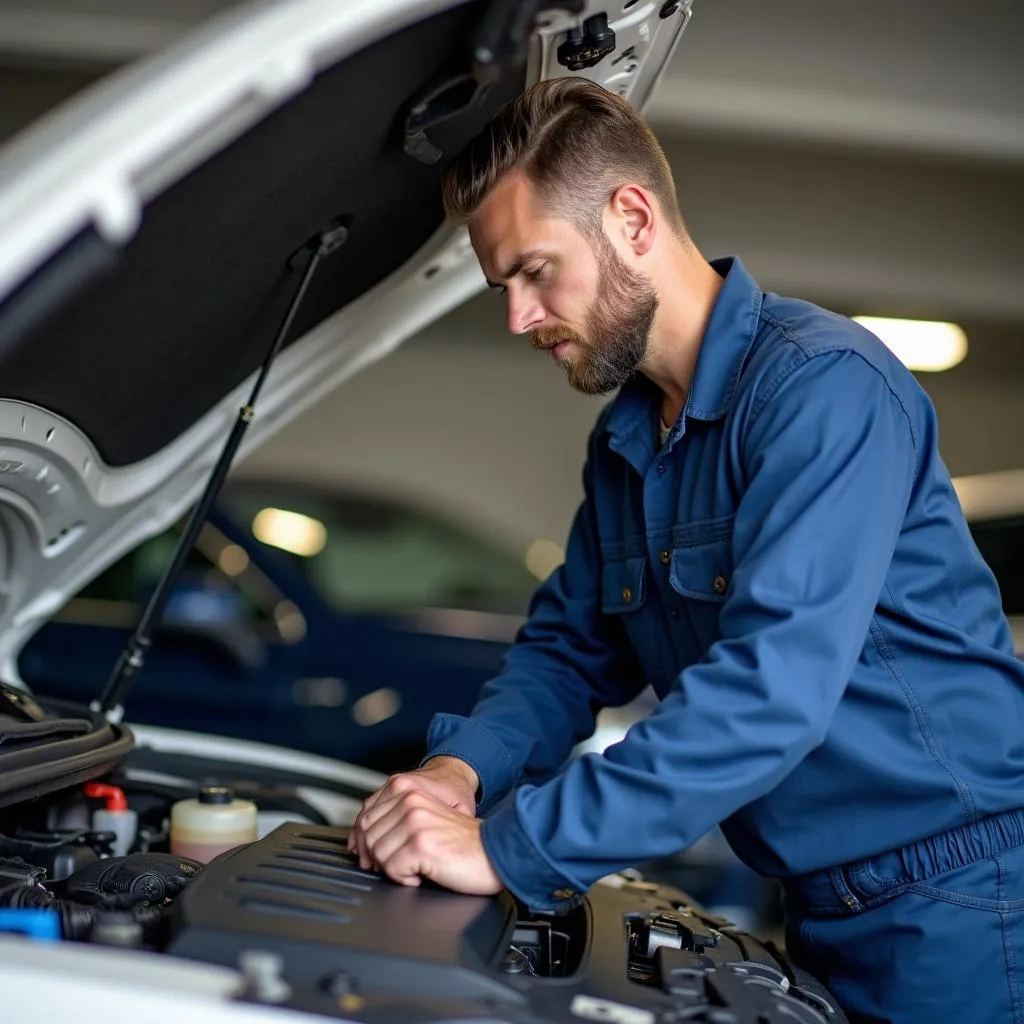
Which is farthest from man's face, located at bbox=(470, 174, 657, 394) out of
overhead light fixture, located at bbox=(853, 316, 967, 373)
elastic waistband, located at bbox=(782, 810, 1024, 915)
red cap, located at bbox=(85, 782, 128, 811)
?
overhead light fixture, located at bbox=(853, 316, 967, 373)

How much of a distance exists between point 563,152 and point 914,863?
0.88 metres

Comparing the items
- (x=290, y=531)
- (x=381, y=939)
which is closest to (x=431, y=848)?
(x=381, y=939)

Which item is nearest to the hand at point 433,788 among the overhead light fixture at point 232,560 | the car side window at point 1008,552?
the overhead light fixture at point 232,560

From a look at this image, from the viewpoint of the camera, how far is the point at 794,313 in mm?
1477

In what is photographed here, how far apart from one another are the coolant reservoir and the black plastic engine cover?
281mm

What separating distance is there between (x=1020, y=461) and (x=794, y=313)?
7047mm

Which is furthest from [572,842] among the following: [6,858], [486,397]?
[486,397]

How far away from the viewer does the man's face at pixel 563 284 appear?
144 cm

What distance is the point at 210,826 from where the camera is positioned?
1.71 m

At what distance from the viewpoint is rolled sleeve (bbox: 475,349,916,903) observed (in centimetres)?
118

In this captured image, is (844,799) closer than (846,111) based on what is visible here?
Yes

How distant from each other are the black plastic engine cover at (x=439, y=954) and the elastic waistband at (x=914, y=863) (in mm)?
110

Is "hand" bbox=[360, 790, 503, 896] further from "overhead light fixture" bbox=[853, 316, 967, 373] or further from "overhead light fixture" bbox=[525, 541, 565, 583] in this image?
"overhead light fixture" bbox=[853, 316, 967, 373]

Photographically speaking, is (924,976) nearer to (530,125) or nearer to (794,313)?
(794,313)
